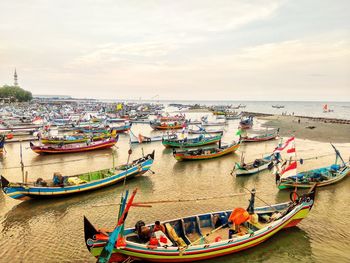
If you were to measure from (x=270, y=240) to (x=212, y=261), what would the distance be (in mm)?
3923

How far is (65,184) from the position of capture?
19125 mm

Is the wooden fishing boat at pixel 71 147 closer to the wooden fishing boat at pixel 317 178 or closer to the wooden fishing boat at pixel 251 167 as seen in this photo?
the wooden fishing boat at pixel 251 167

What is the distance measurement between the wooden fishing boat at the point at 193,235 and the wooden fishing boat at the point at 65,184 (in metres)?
5.04

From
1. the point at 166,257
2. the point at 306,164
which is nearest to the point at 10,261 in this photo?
the point at 166,257

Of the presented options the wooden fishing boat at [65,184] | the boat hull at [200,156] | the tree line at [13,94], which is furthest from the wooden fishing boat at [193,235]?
the tree line at [13,94]

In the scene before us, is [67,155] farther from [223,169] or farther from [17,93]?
[17,93]

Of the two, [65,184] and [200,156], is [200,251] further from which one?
[200,156]

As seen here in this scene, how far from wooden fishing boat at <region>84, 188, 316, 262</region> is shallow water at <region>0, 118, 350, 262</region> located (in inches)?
37.9

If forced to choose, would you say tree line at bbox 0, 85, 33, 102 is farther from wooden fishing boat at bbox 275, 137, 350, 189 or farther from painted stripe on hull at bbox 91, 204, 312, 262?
painted stripe on hull at bbox 91, 204, 312, 262

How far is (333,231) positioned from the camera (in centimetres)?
1462

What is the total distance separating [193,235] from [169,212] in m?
3.83

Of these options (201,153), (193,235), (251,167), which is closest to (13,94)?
(201,153)

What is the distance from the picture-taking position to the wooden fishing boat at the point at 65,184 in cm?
1719

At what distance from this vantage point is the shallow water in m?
12.7
